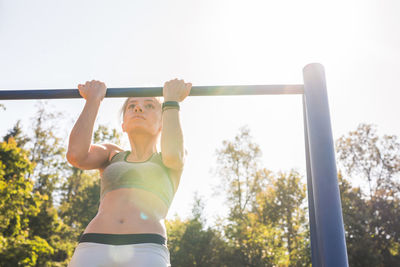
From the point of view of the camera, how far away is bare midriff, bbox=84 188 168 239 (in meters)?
1.53

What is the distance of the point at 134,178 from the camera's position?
67.2 inches

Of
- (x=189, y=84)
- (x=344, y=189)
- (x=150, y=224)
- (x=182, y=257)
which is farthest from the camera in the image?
(x=344, y=189)

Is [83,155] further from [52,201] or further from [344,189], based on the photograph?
[344,189]

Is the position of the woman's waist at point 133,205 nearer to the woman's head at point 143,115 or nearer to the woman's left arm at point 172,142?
the woman's left arm at point 172,142

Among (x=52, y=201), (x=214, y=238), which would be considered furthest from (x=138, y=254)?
(x=52, y=201)

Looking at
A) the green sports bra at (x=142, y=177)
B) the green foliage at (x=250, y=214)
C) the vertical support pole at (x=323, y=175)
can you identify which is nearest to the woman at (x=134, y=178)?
the green sports bra at (x=142, y=177)

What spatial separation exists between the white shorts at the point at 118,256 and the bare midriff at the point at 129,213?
7cm

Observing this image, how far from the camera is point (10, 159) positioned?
10.6 m

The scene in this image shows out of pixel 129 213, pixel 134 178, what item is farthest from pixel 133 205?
pixel 134 178

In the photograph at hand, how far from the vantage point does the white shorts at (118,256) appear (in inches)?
56.4

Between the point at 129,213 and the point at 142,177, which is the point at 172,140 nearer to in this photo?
the point at 142,177

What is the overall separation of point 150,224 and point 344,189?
73.9 feet

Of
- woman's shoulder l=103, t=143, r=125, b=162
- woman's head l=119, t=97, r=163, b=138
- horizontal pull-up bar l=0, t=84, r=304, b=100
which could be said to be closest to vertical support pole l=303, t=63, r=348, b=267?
horizontal pull-up bar l=0, t=84, r=304, b=100

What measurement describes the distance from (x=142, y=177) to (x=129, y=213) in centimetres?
21
